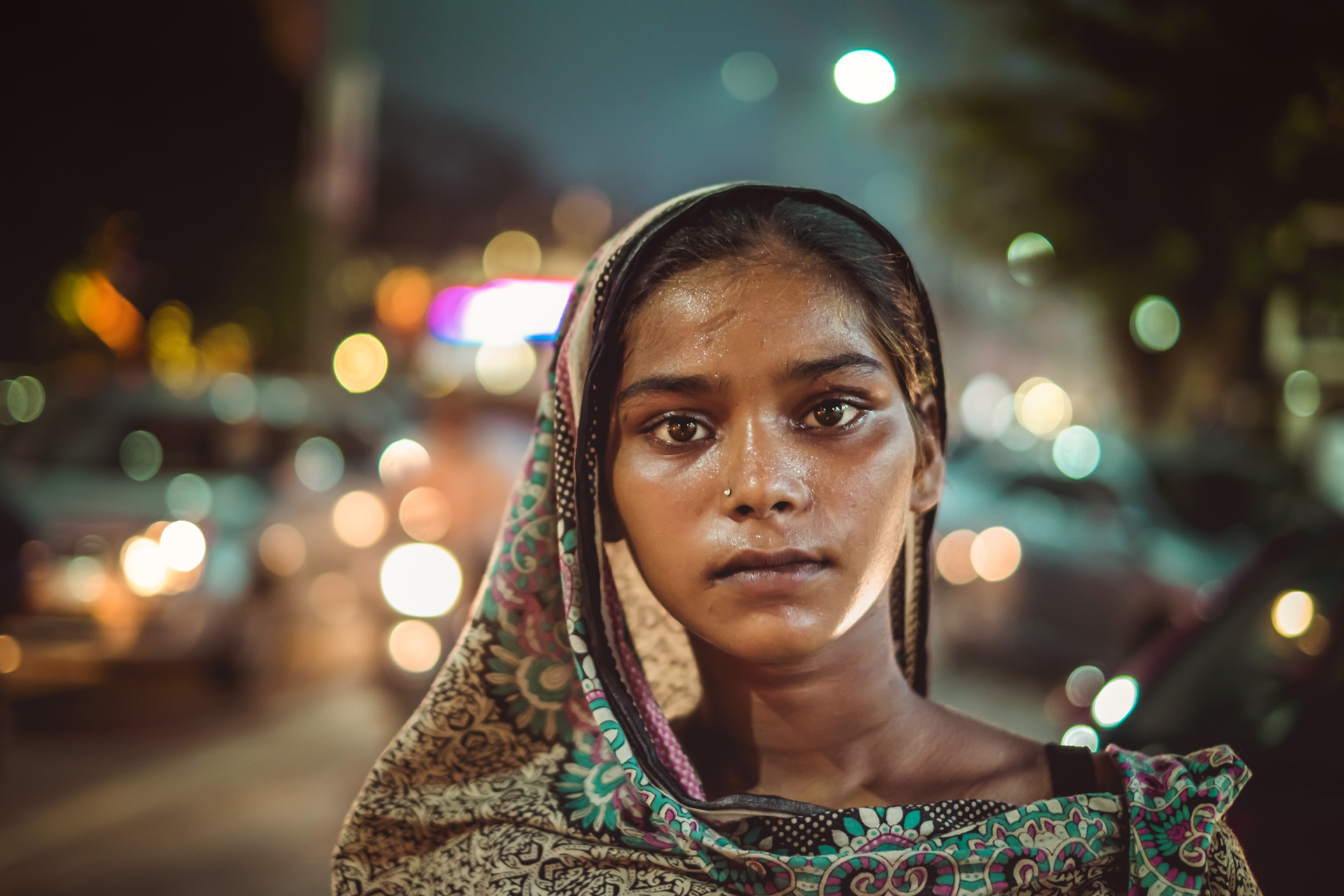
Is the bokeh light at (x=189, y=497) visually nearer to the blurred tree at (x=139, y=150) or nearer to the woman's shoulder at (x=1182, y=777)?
the blurred tree at (x=139, y=150)

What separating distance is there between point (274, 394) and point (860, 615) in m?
9.44

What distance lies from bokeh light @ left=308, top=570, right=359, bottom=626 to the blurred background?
4 cm

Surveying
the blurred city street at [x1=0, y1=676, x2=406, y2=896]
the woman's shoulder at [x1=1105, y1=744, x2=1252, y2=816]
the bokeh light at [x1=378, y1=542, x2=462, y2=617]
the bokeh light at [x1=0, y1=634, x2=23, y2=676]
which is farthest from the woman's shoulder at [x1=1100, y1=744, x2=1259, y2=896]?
the bokeh light at [x1=0, y1=634, x2=23, y2=676]

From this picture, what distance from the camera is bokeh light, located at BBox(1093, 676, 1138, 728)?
3090 millimetres

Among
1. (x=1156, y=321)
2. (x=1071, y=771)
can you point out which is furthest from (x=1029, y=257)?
(x=1071, y=771)

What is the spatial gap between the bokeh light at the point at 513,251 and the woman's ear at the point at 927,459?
56.5 feet

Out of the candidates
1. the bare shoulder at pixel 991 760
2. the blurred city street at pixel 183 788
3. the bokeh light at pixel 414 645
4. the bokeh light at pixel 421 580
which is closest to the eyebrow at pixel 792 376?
the bare shoulder at pixel 991 760

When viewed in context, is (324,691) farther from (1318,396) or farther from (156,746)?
(1318,396)

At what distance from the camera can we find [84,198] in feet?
44.6

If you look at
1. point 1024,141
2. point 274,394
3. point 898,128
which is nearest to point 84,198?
point 274,394

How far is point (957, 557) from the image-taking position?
9.38m

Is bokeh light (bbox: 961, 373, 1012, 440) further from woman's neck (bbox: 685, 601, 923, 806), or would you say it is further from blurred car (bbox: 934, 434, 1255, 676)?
woman's neck (bbox: 685, 601, 923, 806)

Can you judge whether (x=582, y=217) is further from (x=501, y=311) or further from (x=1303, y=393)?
(x=1303, y=393)

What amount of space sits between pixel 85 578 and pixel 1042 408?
158 feet
